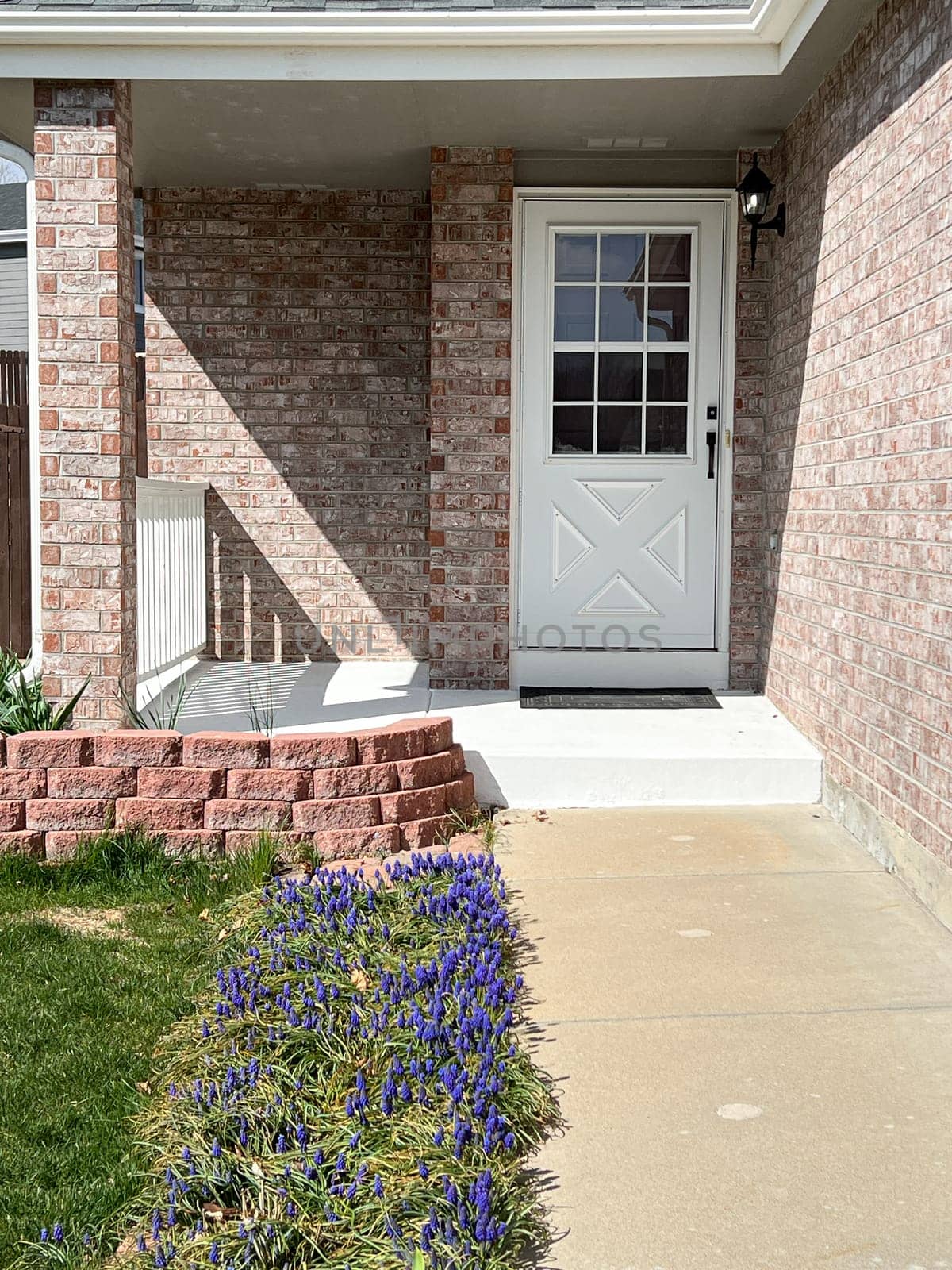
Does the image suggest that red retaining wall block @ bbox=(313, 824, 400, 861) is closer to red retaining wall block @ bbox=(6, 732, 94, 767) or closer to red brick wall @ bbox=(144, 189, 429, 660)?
red retaining wall block @ bbox=(6, 732, 94, 767)

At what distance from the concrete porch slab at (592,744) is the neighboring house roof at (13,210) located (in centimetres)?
1019

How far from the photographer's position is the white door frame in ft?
22.6

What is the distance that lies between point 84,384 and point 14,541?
3584 millimetres

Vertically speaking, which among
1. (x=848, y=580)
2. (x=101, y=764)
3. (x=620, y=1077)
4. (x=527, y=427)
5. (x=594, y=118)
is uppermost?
(x=594, y=118)

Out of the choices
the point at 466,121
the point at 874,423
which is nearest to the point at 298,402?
the point at 466,121

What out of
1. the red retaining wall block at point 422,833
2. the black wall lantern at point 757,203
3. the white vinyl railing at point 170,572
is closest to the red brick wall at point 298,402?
the white vinyl railing at point 170,572

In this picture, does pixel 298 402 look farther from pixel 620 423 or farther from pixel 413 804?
pixel 413 804

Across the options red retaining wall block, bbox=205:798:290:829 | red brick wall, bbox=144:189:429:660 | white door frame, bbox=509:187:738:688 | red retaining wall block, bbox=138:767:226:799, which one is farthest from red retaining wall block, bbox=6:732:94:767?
red brick wall, bbox=144:189:429:660

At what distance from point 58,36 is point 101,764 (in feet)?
10.3

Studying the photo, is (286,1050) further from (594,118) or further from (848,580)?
(594,118)

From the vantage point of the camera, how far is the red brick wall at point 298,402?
26.7 feet

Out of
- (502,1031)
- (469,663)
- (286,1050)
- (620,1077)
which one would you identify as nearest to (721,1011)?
(620,1077)

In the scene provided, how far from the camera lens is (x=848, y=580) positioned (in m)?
5.23

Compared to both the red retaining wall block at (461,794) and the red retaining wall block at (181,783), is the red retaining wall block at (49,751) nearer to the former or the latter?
the red retaining wall block at (181,783)
